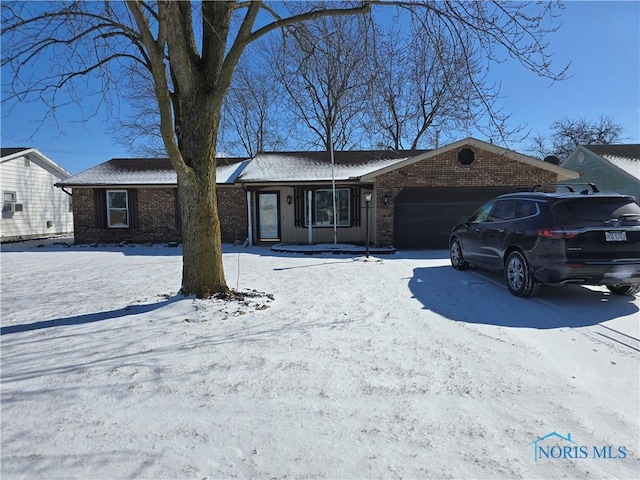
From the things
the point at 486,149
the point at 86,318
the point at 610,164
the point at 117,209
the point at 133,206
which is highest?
the point at 610,164

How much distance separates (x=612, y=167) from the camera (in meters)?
19.7

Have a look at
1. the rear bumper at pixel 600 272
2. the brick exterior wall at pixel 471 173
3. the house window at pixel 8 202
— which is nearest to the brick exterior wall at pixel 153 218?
the house window at pixel 8 202

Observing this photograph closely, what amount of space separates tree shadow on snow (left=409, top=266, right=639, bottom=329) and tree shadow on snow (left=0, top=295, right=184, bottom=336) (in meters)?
4.00

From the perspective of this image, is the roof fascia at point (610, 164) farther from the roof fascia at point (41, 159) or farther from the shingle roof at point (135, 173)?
the roof fascia at point (41, 159)

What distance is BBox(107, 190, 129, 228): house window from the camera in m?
15.9

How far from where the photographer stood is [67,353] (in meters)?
3.73

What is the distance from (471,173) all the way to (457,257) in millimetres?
5766

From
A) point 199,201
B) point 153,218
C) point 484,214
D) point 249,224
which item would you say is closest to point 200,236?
point 199,201

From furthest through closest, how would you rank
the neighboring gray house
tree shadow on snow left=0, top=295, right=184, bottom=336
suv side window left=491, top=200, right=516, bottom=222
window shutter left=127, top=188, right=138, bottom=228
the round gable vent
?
the neighboring gray house, window shutter left=127, top=188, right=138, bottom=228, the round gable vent, suv side window left=491, top=200, right=516, bottom=222, tree shadow on snow left=0, top=295, right=184, bottom=336

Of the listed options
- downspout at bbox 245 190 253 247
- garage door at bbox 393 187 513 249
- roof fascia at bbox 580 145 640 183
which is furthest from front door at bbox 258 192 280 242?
roof fascia at bbox 580 145 640 183

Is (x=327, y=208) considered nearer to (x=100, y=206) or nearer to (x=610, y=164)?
(x=100, y=206)

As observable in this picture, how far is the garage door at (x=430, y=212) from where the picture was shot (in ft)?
44.4

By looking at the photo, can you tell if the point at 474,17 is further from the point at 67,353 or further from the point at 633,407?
the point at 67,353

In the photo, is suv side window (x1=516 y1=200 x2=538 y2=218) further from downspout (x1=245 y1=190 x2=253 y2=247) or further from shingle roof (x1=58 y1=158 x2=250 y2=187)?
shingle roof (x1=58 y1=158 x2=250 y2=187)
